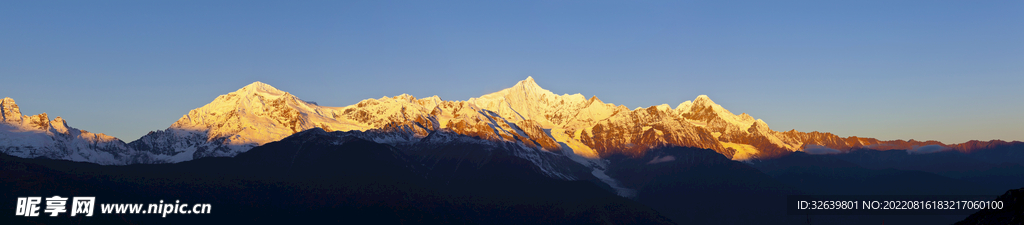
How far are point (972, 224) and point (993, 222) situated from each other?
4.98 m

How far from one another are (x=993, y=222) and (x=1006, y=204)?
15.1 ft

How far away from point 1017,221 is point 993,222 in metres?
7.34

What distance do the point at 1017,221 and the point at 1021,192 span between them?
23.9 feet

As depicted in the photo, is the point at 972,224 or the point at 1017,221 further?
the point at 972,224

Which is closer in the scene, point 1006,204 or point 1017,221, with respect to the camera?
point 1017,221

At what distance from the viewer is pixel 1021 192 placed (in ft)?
418

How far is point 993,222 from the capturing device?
129250 millimetres

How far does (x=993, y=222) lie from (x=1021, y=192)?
18.1 ft

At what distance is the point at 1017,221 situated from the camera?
122m

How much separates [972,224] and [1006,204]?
5364mm

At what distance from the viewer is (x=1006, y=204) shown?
13175 cm

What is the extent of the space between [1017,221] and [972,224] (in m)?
12.3
